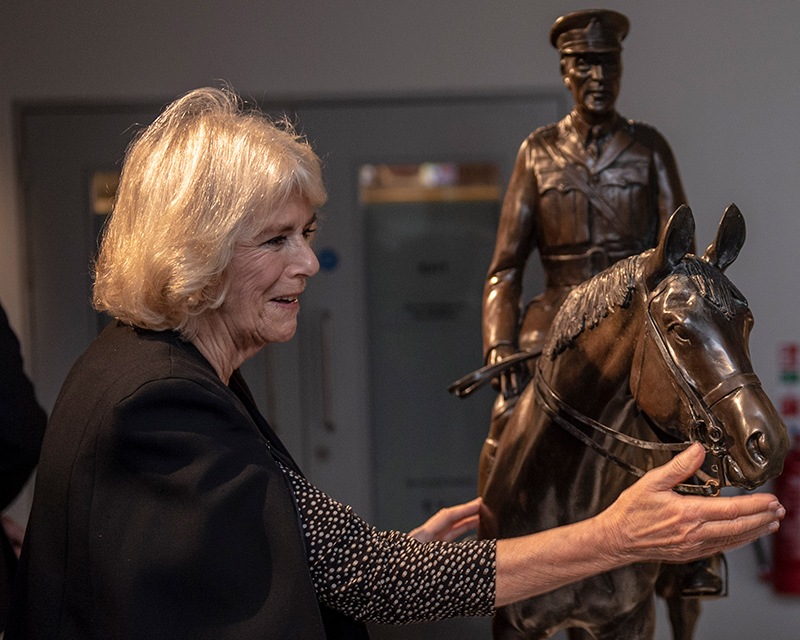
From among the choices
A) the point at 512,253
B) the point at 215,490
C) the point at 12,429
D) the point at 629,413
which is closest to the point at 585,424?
the point at 629,413

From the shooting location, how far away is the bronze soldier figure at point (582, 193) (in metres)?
1.45

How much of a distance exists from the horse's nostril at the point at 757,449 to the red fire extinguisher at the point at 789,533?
2097 millimetres

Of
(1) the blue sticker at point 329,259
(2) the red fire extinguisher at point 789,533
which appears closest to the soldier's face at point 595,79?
(1) the blue sticker at point 329,259

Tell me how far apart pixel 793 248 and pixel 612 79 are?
6.05ft

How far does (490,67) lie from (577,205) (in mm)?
1634

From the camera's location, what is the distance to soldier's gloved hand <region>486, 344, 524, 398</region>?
1.46 meters

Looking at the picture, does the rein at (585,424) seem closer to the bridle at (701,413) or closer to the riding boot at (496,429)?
the bridle at (701,413)

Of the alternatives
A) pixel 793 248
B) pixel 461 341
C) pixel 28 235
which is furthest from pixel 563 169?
pixel 28 235

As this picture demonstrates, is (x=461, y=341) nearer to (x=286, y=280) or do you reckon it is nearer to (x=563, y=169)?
(x=563, y=169)

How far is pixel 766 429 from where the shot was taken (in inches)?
36.1

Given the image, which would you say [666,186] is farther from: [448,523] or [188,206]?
[188,206]

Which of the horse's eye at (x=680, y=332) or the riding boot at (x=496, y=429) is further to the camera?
the riding boot at (x=496, y=429)

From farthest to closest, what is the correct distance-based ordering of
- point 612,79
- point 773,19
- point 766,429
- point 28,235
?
1. point 28,235
2. point 773,19
3. point 612,79
4. point 766,429

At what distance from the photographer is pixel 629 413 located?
117 centimetres
